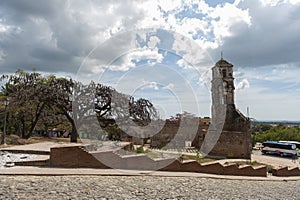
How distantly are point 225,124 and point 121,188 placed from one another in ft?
62.5

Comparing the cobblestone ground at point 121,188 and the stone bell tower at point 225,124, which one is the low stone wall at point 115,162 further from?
the stone bell tower at point 225,124

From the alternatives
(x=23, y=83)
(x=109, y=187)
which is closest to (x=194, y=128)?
(x=23, y=83)

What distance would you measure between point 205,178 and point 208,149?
601 inches

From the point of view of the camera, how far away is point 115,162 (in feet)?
27.3

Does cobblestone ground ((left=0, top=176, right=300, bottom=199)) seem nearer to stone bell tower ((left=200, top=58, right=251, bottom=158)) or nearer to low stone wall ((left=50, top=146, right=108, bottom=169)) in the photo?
low stone wall ((left=50, top=146, right=108, bottom=169))

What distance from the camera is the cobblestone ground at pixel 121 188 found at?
543 centimetres

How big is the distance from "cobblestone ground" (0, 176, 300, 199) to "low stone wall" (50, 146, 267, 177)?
3.44ft

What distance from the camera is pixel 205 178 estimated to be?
8.74 metres

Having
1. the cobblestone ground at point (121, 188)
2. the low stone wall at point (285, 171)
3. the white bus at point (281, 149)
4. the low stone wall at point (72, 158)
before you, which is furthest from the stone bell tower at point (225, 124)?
the low stone wall at point (72, 158)

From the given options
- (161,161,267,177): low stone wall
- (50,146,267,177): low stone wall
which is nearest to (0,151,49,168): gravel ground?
(50,146,267,177): low stone wall

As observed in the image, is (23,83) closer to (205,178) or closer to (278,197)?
(205,178)

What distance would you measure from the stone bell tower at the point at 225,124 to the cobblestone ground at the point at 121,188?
14103 mm

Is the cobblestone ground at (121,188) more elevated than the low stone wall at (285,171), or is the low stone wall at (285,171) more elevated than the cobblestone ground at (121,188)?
the cobblestone ground at (121,188)

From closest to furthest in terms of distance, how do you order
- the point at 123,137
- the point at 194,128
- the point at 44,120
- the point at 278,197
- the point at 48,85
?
the point at 278,197 < the point at 48,85 < the point at 123,137 < the point at 44,120 < the point at 194,128
